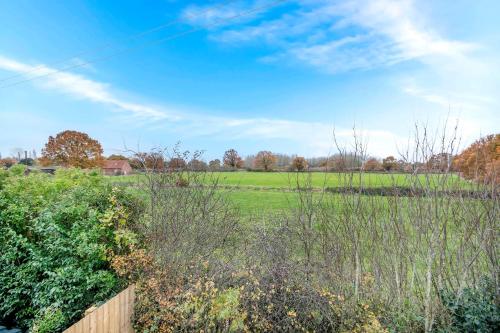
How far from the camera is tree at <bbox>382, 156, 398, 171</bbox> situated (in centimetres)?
442

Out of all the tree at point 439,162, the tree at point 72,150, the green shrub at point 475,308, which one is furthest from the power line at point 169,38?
the tree at point 72,150

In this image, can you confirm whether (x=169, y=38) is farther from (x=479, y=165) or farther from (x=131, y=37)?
(x=479, y=165)

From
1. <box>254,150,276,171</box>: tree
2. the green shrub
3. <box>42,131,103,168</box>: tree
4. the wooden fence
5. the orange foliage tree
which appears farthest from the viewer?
<box>42,131,103,168</box>: tree

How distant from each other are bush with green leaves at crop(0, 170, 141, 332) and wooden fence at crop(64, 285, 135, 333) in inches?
19.1

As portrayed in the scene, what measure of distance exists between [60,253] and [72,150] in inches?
1416

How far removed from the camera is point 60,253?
3988 millimetres

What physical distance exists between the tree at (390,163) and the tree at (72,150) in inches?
1384

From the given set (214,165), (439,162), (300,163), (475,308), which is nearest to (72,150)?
(214,165)

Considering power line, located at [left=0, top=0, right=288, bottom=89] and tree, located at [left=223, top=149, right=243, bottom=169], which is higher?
power line, located at [left=0, top=0, right=288, bottom=89]

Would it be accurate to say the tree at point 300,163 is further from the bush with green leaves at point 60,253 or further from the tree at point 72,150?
the tree at point 72,150

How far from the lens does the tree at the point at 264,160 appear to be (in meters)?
11.5

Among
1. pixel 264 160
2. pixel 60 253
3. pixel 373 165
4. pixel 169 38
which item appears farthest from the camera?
pixel 264 160

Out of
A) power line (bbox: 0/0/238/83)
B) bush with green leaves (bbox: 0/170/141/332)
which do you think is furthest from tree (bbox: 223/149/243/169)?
bush with green leaves (bbox: 0/170/141/332)

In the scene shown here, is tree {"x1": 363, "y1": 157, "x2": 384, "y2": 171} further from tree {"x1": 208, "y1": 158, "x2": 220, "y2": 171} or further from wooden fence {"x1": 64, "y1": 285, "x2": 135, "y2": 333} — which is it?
wooden fence {"x1": 64, "y1": 285, "x2": 135, "y2": 333}
